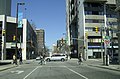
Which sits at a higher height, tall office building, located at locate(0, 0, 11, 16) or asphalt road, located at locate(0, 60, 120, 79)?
tall office building, located at locate(0, 0, 11, 16)

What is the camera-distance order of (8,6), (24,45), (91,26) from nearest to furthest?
1. (91,26)
2. (24,45)
3. (8,6)

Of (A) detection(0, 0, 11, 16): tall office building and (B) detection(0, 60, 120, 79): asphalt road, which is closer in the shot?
(B) detection(0, 60, 120, 79): asphalt road

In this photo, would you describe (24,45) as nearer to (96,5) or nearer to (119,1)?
(96,5)

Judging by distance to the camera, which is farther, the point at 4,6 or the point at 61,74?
the point at 4,6

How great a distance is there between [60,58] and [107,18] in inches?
1324

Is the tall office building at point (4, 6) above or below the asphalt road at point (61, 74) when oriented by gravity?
above

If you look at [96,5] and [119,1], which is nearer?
[119,1]

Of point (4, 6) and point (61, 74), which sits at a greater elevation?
point (4, 6)

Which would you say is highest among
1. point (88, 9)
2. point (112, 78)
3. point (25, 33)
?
point (88, 9)

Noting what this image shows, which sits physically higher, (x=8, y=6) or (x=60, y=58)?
(x=8, y=6)

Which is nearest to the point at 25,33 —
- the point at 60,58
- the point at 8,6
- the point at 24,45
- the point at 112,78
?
the point at 24,45

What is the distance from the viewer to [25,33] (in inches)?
4104

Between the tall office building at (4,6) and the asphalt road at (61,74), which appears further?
the tall office building at (4,6)

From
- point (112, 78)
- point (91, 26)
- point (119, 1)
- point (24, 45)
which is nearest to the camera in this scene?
point (112, 78)
